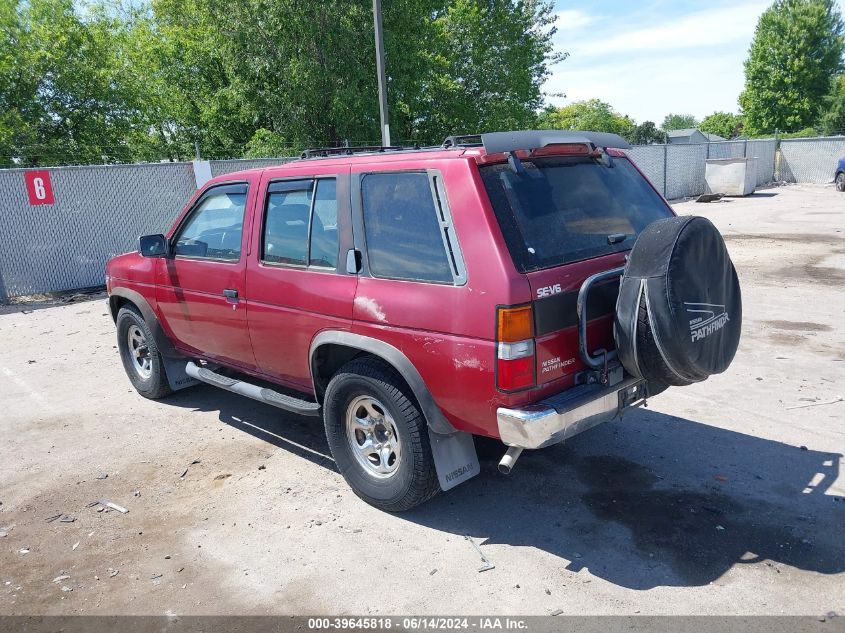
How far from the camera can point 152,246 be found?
5.34 m

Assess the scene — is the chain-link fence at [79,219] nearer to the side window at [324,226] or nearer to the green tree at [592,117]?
the side window at [324,226]

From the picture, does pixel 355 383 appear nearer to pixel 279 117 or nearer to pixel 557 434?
pixel 557 434

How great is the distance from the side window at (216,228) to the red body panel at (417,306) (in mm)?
101

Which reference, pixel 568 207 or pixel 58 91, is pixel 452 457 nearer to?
pixel 568 207

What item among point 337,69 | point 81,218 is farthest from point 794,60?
point 81,218

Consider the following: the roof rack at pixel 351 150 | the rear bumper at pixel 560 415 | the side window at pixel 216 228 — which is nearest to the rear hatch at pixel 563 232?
the rear bumper at pixel 560 415

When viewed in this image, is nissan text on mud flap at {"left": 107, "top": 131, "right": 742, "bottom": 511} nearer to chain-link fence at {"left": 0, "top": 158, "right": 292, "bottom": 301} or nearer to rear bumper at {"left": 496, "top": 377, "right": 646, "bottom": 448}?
rear bumper at {"left": 496, "top": 377, "right": 646, "bottom": 448}

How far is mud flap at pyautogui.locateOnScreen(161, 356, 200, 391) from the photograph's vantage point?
19.9 feet

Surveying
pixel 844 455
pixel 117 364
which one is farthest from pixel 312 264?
pixel 117 364

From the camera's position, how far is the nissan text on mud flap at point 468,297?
3287 millimetres

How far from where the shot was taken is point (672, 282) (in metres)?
3.27

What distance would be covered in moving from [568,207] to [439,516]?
6.48 ft

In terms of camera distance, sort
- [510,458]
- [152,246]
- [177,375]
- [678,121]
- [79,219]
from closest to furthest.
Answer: [510,458]
[152,246]
[177,375]
[79,219]
[678,121]

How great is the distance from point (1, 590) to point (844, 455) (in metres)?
5.12
